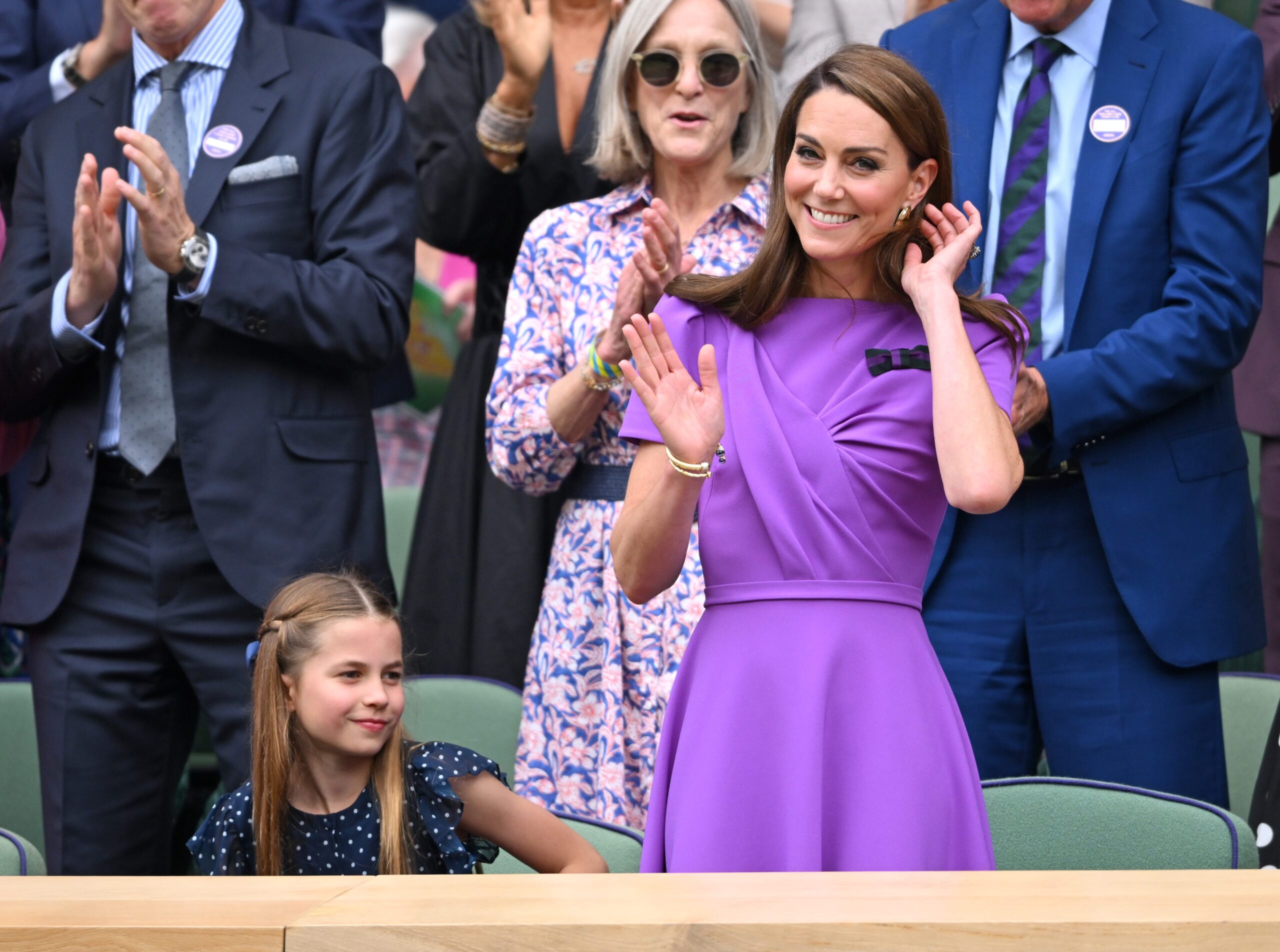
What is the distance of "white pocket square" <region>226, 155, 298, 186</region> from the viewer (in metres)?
3.18

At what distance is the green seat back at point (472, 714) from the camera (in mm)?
3088

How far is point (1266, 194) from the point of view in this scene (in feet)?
9.77

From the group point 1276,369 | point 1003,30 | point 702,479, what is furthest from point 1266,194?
point 702,479

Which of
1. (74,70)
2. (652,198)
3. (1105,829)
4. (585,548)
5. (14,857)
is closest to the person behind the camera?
(14,857)

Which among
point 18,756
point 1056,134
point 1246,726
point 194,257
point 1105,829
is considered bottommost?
point 18,756

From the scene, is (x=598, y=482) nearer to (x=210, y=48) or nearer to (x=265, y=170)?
(x=265, y=170)

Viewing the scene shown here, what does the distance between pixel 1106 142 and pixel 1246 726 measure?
1.20 metres

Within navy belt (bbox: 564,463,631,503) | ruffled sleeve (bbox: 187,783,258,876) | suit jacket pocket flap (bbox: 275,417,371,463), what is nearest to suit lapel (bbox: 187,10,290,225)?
suit jacket pocket flap (bbox: 275,417,371,463)

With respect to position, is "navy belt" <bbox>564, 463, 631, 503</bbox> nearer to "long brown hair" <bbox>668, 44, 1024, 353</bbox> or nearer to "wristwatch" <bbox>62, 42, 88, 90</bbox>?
"long brown hair" <bbox>668, 44, 1024, 353</bbox>

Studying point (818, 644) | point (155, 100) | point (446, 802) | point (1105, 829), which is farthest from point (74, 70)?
point (1105, 829)

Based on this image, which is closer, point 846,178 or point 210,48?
point 846,178

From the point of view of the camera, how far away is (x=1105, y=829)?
2309 mm

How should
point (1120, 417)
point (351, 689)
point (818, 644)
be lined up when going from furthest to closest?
point (1120, 417)
point (351, 689)
point (818, 644)

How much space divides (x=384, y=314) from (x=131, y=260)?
19.9 inches
